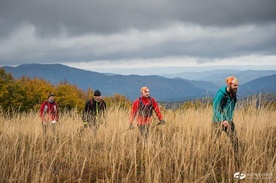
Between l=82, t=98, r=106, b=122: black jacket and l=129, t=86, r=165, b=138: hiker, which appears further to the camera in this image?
l=82, t=98, r=106, b=122: black jacket

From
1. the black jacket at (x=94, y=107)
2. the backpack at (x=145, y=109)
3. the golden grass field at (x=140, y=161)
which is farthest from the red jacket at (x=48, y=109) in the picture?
the backpack at (x=145, y=109)

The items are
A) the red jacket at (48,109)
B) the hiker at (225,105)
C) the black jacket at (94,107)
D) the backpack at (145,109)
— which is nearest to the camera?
the hiker at (225,105)

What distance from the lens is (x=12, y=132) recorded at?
6.10m

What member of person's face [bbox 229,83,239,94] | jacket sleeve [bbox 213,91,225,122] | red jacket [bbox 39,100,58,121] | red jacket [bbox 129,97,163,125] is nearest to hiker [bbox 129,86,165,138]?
red jacket [bbox 129,97,163,125]

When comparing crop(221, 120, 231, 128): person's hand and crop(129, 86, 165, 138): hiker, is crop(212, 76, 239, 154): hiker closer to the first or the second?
crop(221, 120, 231, 128): person's hand

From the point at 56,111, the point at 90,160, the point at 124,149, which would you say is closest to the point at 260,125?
the point at 124,149

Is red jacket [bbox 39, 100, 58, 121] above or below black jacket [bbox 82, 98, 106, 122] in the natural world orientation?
below

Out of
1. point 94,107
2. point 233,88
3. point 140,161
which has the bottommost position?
point 140,161

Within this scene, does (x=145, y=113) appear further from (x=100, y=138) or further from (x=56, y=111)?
(x=56, y=111)

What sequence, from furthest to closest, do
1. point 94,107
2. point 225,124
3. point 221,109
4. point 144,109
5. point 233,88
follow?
1. point 94,107
2. point 144,109
3. point 221,109
4. point 233,88
5. point 225,124

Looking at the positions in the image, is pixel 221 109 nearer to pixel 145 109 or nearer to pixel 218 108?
pixel 218 108

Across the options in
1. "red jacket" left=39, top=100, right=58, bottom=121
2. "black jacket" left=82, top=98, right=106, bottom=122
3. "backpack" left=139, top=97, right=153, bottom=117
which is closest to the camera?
"backpack" left=139, top=97, right=153, bottom=117

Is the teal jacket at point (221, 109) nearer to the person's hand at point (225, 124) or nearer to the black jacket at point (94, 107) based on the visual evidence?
the person's hand at point (225, 124)

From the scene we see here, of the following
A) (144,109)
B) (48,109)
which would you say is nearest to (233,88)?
(144,109)
